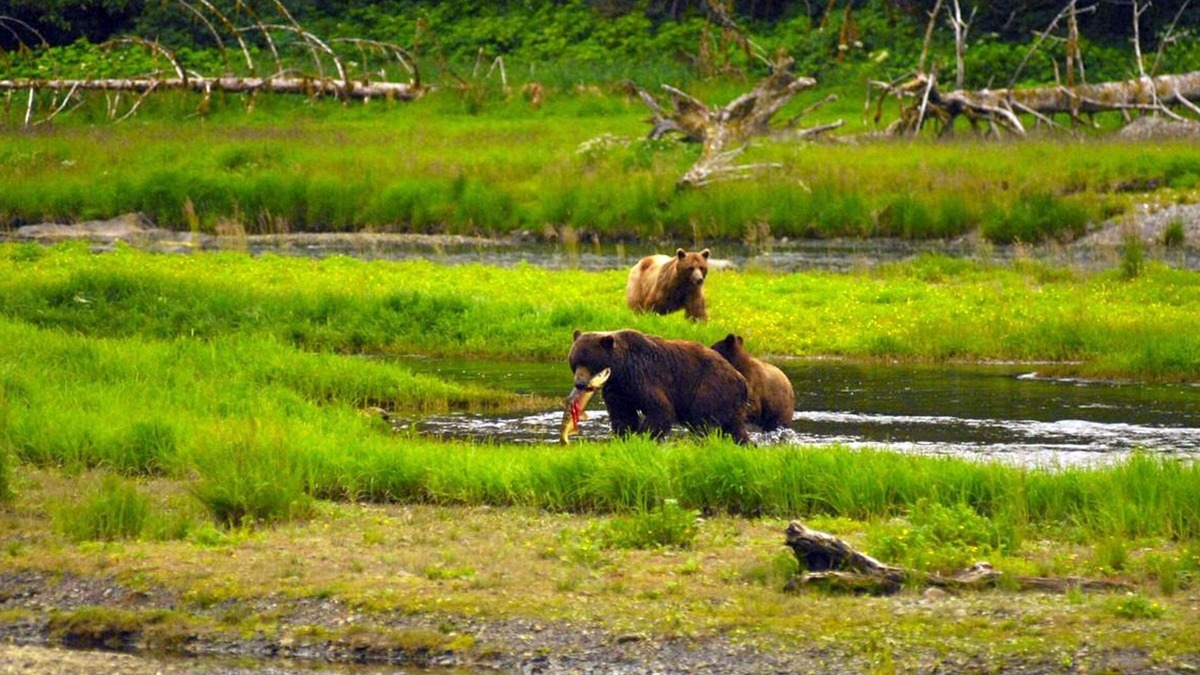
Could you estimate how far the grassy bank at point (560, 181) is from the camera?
31.4 meters

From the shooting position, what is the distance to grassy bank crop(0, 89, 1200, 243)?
103 ft

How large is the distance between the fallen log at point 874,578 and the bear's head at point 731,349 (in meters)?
5.12

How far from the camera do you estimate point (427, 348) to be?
21234 millimetres

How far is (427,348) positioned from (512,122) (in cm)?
1992

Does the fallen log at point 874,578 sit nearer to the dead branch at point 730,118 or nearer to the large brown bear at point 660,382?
the large brown bear at point 660,382

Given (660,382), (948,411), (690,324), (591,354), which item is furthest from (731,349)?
(690,324)

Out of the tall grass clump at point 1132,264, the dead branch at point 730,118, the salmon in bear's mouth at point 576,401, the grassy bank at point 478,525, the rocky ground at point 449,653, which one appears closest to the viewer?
the rocky ground at point 449,653

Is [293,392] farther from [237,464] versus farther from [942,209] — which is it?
[942,209]

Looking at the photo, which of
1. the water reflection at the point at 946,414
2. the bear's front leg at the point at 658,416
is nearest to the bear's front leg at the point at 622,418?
the bear's front leg at the point at 658,416

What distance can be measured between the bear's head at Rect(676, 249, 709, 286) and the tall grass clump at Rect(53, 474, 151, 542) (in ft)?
33.7

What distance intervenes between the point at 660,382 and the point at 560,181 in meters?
20.3

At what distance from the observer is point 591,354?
13.6m

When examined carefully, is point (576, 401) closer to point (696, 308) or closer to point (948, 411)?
point (948, 411)

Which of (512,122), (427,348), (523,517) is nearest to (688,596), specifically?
(523,517)
